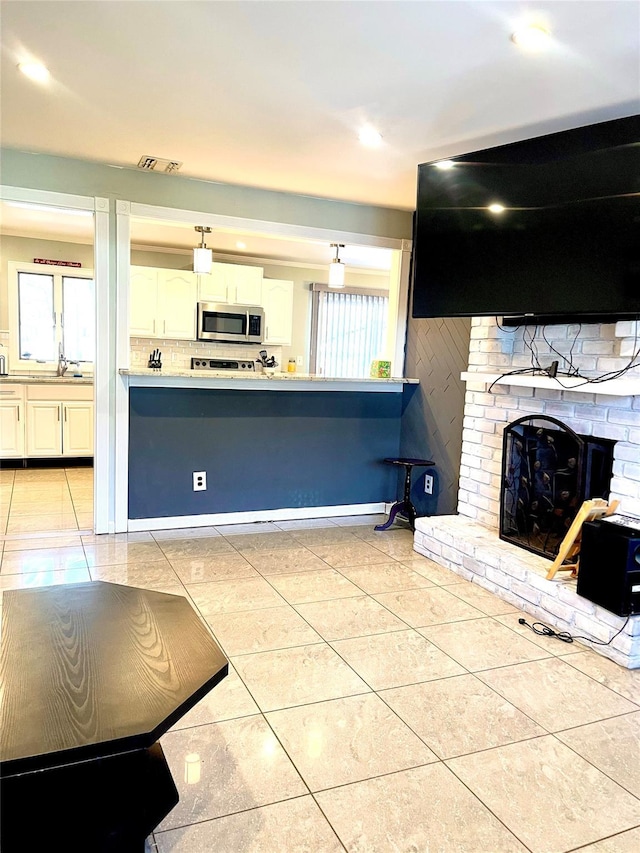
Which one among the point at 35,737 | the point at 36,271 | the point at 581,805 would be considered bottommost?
the point at 581,805

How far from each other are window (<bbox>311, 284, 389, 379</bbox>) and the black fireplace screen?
4035mm

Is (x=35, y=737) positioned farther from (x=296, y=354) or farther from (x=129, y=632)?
(x=296, y=354)

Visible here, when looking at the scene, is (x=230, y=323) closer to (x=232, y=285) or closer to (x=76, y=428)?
(x=232, y=285)

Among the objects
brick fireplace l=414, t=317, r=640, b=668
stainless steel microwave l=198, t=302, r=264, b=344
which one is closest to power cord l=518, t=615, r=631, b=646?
brick fireplace l=414, t=317, r=640, b=668

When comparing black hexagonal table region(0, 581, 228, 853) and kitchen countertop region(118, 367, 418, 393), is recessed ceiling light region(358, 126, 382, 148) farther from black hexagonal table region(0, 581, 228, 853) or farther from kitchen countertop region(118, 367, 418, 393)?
black hexagonal table region(0, 581, 228, 853)

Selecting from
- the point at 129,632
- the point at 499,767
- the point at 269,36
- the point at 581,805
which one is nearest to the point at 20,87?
the point at 269,36

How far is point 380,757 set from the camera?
1.79 meters

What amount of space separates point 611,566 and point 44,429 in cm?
516

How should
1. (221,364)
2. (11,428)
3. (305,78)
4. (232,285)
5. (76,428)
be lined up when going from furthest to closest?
(221,364) < (232,285) < (76,428) < (11,428) < (305,78)

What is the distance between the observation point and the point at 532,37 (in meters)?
1.96

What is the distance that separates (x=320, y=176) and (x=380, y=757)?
10.1 ft

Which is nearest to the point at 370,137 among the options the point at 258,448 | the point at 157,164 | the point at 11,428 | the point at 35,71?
the point at 157,164

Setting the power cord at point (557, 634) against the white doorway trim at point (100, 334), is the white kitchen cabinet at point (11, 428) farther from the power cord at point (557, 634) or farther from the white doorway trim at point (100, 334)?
the power cord at point (557, 634)

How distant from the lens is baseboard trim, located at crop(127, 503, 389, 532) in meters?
3.98
